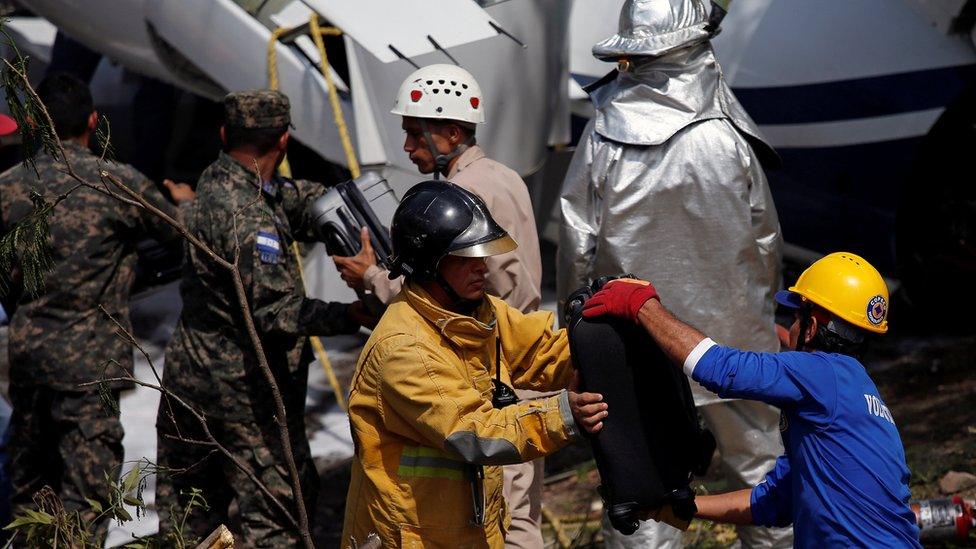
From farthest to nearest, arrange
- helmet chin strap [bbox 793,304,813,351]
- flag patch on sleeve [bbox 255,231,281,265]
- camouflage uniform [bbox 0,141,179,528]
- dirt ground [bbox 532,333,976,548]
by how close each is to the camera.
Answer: dirt ground [bbox 532,333,976,548], camouflage uniform [bbox 0,141,179,528], flag patch on sleeve [bbox 255,231,281,265], helmet chin strap [bbox 793,304,813,351]

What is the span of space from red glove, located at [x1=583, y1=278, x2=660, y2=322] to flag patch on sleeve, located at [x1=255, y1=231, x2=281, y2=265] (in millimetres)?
Answer: 1340

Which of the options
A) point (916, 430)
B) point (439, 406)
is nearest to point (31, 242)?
point (439, 406)

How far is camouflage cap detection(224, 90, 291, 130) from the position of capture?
4.23m

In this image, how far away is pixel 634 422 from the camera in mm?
3156

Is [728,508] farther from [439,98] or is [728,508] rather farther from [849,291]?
[439,98]

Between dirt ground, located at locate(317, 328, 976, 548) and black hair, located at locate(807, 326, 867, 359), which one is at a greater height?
black hair, located at locate(807, 326, 867, 359)

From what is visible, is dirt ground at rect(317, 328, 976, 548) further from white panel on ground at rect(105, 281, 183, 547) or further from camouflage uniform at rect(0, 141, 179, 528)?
camouflage uniform at rect(0, 141, 179, 528)

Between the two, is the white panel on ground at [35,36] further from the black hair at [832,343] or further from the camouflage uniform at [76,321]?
the black hair at [832,343]

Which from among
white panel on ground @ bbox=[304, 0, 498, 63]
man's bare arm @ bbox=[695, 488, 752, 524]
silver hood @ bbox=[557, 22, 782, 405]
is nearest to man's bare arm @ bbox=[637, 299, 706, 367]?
man's bare arm @ bbox=[695, 488, 752, 524]

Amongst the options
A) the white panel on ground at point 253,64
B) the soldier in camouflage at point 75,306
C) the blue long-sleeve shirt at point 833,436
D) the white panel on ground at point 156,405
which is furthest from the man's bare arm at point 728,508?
the white panel on ground at point 253,64

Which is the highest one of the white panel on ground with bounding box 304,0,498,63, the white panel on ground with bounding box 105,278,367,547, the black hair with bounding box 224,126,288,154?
the black hair with bounding box 224,126,288,154

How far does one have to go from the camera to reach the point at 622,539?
14.5 feet

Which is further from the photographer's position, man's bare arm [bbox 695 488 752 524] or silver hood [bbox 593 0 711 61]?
silver hood [bbox 593 0 711 61]

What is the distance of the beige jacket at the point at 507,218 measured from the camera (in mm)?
4254
